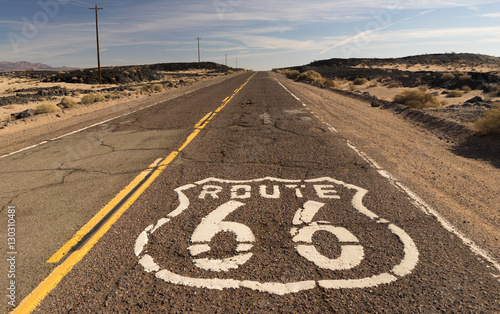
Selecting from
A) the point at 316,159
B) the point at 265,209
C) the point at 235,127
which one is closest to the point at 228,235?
the point at 265,209

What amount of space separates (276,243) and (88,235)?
82.8 inches

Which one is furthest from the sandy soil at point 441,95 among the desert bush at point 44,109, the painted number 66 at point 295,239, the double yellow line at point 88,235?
the desert bush at point 44,109

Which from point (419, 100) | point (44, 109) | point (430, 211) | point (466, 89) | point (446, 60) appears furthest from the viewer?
point (446, 60)

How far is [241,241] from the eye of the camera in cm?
345

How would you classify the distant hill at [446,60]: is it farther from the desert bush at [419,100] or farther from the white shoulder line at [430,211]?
the white shoulder line at [430,211]

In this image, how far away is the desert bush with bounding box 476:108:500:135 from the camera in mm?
8219

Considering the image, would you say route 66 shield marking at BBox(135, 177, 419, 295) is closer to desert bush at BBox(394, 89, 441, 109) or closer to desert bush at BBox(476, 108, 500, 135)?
desert bush at BBox(476, 108, 500, 135)

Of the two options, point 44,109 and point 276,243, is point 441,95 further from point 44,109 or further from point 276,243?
point 44,109

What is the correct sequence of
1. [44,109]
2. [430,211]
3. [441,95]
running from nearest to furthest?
[430,211] → [44,109] → [441,95]

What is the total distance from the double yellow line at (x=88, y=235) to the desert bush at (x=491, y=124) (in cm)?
815

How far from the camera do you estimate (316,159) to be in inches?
254

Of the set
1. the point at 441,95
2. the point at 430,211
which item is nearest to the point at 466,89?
the point at 441,95

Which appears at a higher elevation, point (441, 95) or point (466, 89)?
point (466, 89)

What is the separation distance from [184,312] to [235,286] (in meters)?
0.47
